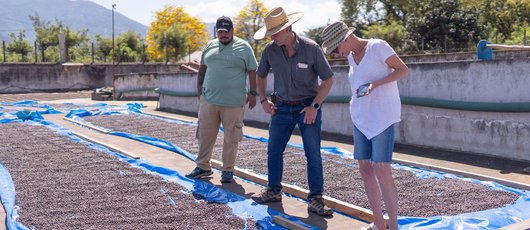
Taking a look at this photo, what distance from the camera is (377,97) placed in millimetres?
3840

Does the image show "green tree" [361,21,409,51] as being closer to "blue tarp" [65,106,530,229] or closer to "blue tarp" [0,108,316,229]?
"blue tarp" [0,108,316,229]

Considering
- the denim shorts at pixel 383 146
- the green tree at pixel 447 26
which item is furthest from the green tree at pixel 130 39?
the denim shorts at pixel 383 146

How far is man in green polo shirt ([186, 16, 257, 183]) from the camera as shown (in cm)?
593

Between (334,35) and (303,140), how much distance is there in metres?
1.18

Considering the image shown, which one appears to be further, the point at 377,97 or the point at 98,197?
the point at 98,197

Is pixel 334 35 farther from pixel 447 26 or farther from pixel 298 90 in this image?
pixel 447 26

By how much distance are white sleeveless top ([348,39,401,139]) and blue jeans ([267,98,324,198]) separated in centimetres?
87

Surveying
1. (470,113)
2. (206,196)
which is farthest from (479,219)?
(470,113)

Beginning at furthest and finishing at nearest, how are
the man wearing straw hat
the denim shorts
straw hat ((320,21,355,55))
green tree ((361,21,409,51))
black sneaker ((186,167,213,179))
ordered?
green tree ((361,21,409,51)), black sneaker ((186,167,213,179)), the man wearing straw hat, straw hat ((320,21,355,55)), the denim shorts

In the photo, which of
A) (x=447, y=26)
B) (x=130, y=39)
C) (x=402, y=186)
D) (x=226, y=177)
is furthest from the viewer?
(x=130, y=39)

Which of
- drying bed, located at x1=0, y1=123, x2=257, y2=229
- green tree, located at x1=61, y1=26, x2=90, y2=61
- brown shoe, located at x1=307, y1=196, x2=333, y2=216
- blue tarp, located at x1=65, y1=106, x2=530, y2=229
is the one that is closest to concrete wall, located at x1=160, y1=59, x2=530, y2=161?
blue tarp, located at x1=65, y1=106, x2=530, y2=229

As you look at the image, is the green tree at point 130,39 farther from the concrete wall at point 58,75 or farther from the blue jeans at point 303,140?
the blue jeans at point 303,140

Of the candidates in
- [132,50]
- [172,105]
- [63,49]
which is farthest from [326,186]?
[132,50]

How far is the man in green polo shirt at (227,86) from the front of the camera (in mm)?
5930
